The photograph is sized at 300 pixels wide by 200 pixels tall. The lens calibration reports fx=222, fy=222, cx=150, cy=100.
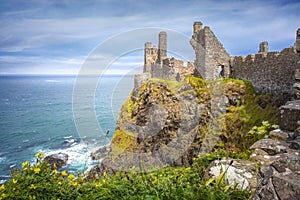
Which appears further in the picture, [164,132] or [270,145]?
[164,132]

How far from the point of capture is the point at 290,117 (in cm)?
639

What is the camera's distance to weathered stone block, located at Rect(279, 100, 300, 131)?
20.4 feet

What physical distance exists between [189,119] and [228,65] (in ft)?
18.8

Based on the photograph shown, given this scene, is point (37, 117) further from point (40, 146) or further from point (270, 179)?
point (270, 179)

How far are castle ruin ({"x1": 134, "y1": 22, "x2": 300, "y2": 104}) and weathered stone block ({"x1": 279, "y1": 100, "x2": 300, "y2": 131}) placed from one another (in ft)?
4.71

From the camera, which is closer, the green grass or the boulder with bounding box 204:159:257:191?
the green grass

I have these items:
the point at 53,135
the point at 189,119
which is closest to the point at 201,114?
the point at 189,119

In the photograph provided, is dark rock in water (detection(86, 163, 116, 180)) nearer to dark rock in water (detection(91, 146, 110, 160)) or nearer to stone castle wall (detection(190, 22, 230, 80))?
dark rock in water (detection(91, 146, 110, 160))

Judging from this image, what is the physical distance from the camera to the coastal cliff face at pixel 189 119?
11836 mm

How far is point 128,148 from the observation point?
56.9 feet

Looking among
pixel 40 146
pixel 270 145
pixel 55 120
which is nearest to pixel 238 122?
pixel 270 145

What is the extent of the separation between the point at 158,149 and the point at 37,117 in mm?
63001

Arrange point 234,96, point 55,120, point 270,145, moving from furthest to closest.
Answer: point 55,120 < point 234,96 < point 270,145

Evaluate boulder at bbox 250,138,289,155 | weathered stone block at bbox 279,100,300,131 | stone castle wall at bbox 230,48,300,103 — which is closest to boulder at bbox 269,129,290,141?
weathered stone block at bbox 279,100,300,131
